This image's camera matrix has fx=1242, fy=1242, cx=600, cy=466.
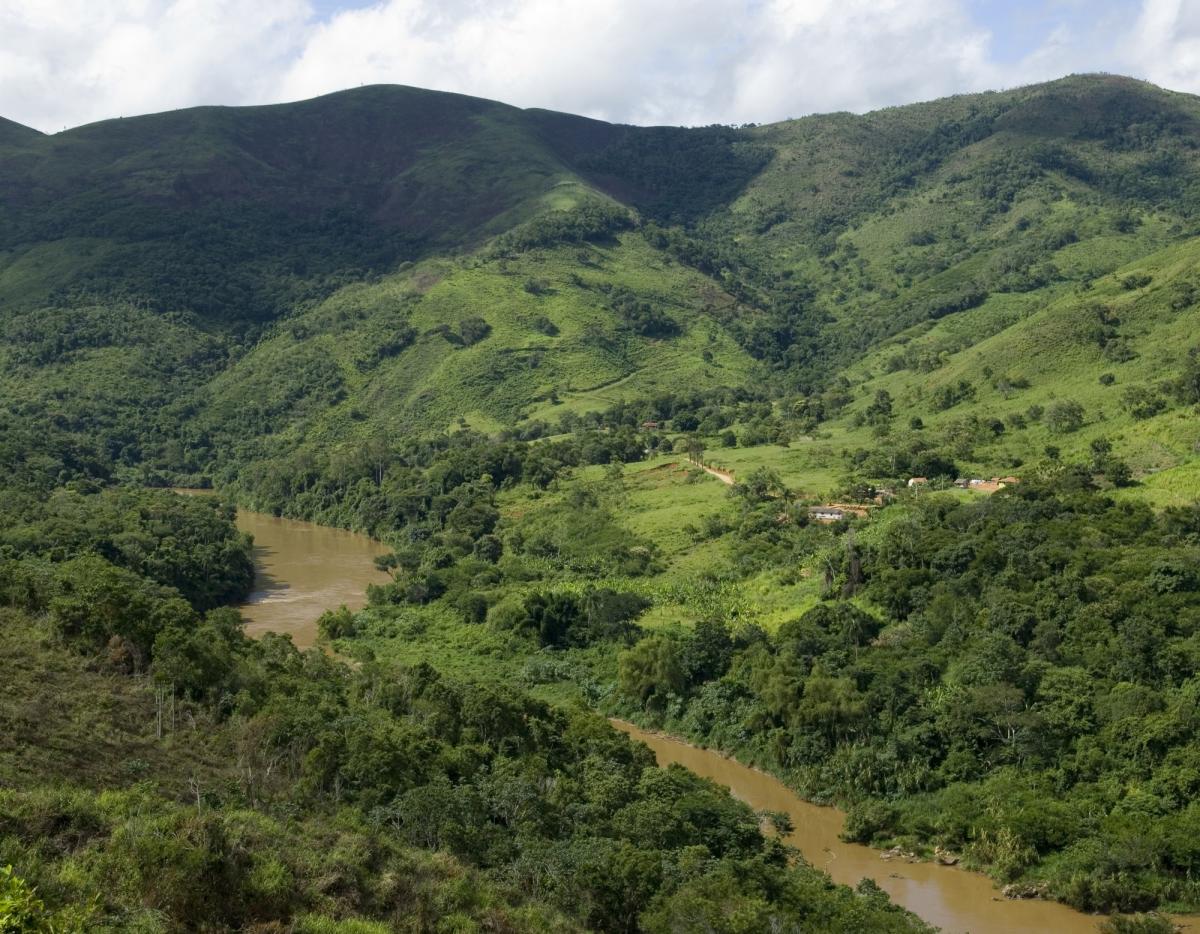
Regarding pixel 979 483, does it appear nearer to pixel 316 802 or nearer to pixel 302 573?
pixel 302 573

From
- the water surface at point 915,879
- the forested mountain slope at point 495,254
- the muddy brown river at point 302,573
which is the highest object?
the forested mountain slope at point 495,254

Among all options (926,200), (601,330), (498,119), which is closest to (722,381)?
(601,330)

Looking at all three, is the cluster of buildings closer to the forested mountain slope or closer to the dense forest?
the dense forest

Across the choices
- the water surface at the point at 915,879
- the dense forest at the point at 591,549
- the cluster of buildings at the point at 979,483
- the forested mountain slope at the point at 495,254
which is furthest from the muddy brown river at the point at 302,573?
the cluster of buildings at the point at 979,483

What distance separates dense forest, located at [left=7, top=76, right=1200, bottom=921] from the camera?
2484 centimetres

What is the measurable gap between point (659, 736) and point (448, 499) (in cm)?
3495

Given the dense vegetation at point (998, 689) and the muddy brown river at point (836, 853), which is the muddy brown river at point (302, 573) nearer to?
the muddy brown river at point (836, 853)

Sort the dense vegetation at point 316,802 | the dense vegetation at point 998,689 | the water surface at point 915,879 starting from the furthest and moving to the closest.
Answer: the dense vegetation at point 998,689 < the water surface at point 915,879 < the dense vegetation at point 316,802

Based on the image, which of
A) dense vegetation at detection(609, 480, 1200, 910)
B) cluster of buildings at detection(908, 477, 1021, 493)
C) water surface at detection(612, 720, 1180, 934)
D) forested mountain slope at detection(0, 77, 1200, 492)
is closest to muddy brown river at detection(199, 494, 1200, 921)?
water surface at detection(612, 720, 1180, 934)

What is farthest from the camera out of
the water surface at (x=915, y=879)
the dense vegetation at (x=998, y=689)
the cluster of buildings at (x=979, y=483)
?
the cluster of buildings at (x=979, y=483)

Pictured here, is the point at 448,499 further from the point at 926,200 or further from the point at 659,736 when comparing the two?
the point at 926,200

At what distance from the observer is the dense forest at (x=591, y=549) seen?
2484 cm

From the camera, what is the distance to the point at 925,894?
1236 inches

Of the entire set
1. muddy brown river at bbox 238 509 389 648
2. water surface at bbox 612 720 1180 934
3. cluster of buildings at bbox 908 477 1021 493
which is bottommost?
water surface at bbox 612 720 1180 934
